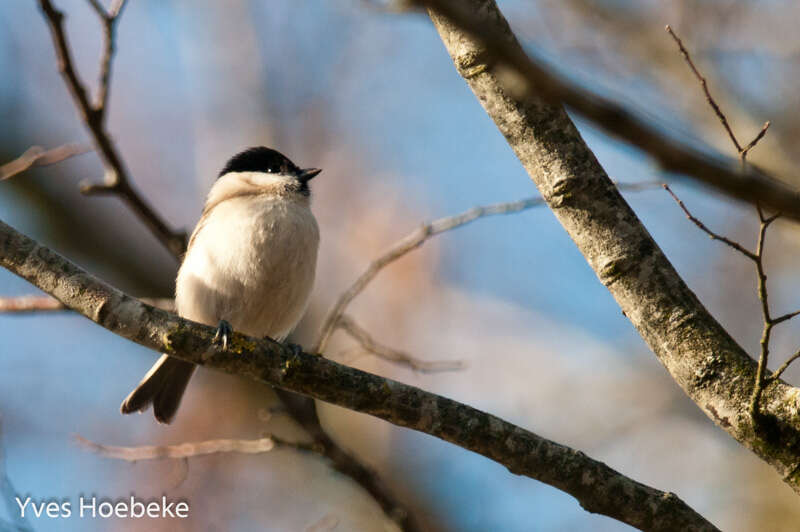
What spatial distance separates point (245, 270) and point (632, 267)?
2.12m

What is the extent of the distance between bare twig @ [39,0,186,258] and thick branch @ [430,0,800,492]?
3.93 ft

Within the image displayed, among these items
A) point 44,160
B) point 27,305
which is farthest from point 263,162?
point 27,305

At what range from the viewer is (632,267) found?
2.61 m

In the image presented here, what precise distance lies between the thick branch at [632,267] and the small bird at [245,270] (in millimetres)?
1663

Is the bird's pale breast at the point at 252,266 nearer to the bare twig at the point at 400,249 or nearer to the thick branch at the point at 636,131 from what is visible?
the bare twig at the point at 400,249

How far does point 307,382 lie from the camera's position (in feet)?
8.64

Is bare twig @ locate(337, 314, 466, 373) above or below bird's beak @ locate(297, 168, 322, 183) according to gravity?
below

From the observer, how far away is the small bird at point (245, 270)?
416cm

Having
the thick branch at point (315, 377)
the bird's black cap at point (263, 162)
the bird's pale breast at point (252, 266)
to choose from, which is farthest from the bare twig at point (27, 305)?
the bird's black cap at point (263, 162)

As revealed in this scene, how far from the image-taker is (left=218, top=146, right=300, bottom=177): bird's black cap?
5.05 meters

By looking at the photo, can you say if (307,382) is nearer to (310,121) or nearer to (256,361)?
(256,361)

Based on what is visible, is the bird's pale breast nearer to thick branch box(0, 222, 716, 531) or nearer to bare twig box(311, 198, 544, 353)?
bare twig box(311, 198, 544, 353)

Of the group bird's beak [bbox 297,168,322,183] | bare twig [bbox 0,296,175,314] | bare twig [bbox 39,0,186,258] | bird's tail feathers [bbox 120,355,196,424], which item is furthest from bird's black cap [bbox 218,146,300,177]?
bare twig [bbox 0,296,175,314]

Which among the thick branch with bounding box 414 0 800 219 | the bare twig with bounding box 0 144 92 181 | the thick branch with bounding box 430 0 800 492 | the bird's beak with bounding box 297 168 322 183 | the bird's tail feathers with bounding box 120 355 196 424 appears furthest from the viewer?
the bird's beak with bounding box 297 168 322 183
